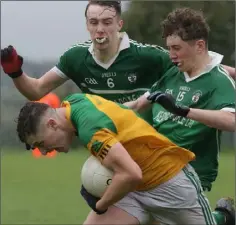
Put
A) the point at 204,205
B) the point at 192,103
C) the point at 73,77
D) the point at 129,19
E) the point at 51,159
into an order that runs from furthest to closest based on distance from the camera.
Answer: the point at 129,19 < the point at 51,159 < the point at 73,77 < the point at 192,103 < the point at 204,205

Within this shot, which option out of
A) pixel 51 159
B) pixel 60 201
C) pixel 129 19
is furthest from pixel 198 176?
pixel 129 19

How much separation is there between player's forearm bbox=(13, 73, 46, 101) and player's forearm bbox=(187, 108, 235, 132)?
1667 millimetres

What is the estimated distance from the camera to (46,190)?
42.2ft

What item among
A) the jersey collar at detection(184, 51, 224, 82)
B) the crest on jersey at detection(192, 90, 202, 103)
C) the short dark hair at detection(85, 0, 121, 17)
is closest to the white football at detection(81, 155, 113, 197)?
the crest on jersey at detection(192, 90, 202, 103)

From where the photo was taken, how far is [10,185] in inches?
540

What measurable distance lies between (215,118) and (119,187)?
984mm

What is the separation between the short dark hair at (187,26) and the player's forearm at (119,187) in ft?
4.64

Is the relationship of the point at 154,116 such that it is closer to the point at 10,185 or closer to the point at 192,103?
the point at 192,103

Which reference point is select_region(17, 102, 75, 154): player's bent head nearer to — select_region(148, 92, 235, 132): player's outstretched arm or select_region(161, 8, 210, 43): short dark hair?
select_region(148, 92, 235, 132): player's outstretched arm

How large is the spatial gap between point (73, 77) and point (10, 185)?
7.34 m

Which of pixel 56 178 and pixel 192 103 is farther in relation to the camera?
pixel 56 178

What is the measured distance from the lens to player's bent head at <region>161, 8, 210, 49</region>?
19.1 ft

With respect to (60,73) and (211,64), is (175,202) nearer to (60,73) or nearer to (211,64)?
(211,64)

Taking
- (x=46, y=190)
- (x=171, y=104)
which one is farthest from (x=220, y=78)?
(x=46, y=190)
